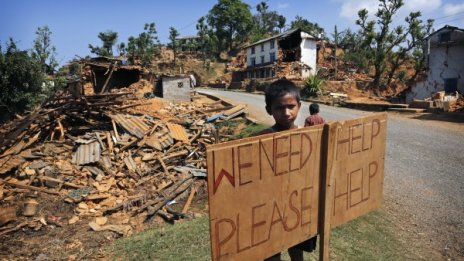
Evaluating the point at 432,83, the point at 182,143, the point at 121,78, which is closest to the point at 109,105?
the point at 182,143

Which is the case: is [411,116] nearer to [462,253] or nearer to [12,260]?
[462,253]

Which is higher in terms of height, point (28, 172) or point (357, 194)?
point (357, 194)

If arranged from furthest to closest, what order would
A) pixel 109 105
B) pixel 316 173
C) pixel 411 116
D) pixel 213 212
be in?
1. pixel 411 116
2. pixel 109 105
3. pixel 316 173
4. pixel 213 212

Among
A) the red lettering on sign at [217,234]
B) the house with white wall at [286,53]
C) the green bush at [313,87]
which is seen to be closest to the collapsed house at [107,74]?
the green bush at [313,87]

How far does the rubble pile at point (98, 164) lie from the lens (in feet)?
23.9

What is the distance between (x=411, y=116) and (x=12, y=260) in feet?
57.3

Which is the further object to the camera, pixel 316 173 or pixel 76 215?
pixel 76 215

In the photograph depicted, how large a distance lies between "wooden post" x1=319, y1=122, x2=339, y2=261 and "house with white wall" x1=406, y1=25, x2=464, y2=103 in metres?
25.7

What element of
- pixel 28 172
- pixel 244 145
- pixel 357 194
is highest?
pixel 244 145

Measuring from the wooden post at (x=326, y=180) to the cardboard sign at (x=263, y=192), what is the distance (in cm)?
4

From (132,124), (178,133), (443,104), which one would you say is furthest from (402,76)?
(132,124)

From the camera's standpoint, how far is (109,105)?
12711 millimetres

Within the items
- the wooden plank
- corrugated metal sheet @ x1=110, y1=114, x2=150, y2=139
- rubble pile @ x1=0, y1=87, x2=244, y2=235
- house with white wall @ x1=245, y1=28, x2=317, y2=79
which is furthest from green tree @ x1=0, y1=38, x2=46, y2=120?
house with white wall @ x1=245, y1=28, x2=317, y2=79

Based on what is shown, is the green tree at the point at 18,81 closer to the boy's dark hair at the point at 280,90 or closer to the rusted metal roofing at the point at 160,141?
the rusted metal roofing at the point at 160,141
